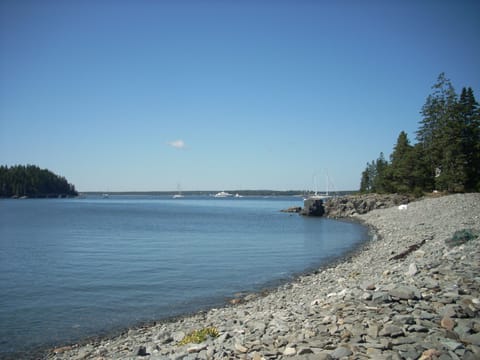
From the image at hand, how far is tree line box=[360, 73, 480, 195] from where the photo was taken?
190ft

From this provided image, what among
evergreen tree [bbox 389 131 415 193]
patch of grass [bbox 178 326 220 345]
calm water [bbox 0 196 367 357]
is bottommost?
calm water [bbox 0 196 367 357]

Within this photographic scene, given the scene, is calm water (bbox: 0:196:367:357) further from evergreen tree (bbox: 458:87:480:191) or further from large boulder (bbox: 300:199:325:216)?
large boulder (bbox: 300:199:325:216)

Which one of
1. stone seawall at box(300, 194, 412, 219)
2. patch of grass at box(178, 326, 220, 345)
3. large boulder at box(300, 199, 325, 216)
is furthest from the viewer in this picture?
large boulder at box(300, 199, 325, 216)

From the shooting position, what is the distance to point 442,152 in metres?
63.5

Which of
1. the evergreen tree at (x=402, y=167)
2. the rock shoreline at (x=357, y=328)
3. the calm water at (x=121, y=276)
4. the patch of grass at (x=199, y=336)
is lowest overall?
the calm water at (x=121, y=276)

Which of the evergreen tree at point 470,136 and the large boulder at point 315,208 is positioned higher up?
the evergreen tree at point 470,136

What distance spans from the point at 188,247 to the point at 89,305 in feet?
61.6

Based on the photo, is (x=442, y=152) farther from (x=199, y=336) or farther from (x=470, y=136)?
(x=199, y=336)

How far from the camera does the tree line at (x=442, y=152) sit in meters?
57.9

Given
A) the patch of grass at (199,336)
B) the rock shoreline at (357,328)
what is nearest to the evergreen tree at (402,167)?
the rock shoreline at (357,328)

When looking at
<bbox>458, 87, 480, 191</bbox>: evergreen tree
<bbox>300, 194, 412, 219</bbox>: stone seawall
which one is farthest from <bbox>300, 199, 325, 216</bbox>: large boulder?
<bbox>458, 87, 480, 191</bbox>: evergreen tree

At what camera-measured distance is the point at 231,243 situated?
127 feet

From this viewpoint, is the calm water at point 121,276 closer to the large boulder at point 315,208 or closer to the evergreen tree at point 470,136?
the evergreen tree at point 470,136

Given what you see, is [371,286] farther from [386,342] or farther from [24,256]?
[24,256]
